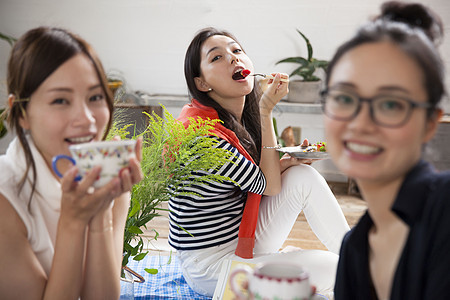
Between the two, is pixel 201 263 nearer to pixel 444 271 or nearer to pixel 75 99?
pixel 75 99

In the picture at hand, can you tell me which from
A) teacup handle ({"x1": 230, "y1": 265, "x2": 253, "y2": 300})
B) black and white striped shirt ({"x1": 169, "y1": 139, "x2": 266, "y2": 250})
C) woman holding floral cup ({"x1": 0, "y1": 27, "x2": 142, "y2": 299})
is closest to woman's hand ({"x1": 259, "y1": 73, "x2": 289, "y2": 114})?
black and white striped shirt ({"x1": 169, "y1": 139, "x2": 266, "y2": 250})

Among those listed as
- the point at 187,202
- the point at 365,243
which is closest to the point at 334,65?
the point at 365,243

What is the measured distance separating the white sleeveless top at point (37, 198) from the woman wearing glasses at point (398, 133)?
66 cm

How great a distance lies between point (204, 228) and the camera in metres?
2.00

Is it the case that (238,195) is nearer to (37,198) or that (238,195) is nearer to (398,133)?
(37,198)

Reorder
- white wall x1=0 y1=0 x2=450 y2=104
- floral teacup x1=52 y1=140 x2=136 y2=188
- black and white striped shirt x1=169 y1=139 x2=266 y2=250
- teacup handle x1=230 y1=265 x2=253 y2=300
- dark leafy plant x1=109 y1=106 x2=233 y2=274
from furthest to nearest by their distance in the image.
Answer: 1. white wall x1=0 y1=0 x2=450 y2=104
2. black and white striped shirt x1=169 y1=139 x2=266 y2=250
3. dark leafy plant x1=109 y1=106 x2=233 y2=274
4. floral teacup x1=52 y1=140 x2=136 y2=188
5. teacup handle x1=230 y1=265 x2=253 y2=300

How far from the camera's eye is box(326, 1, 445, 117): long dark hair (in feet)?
2.64

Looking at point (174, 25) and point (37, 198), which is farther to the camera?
point (174, 25)

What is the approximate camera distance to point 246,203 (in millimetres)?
2059

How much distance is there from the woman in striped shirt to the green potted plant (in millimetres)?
1942

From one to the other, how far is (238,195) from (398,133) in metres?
1.37

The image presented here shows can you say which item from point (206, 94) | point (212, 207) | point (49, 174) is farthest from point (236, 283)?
point (206, 94)

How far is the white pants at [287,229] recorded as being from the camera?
6.61ft

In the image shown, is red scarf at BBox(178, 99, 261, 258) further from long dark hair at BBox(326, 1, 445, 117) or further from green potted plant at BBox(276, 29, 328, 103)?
green potted plant at BBox(276, 29, 328, 103)
